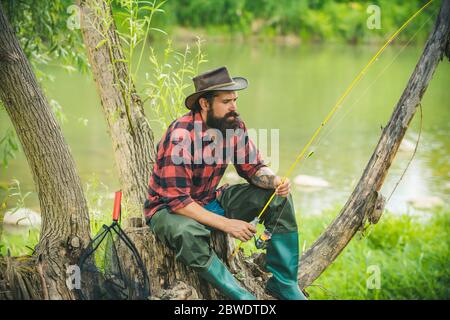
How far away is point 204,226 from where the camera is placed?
10.2 ft

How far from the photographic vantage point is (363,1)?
28656 millimetres

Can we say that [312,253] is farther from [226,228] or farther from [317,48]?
[317,48]

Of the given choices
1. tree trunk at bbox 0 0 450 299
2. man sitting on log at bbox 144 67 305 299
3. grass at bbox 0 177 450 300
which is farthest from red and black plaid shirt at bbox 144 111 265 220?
grass at bbox 0 177 450 300

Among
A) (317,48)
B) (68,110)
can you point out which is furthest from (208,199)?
(317,48)

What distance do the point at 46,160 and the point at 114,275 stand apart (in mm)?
655

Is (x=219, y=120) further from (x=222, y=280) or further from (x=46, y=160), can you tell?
(x=46, y=160)

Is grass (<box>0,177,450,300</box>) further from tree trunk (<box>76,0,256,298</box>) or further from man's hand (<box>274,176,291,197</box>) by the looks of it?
man's hand (<box>274,176,291,197</box>)

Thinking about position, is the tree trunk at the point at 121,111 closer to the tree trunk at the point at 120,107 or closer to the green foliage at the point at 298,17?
the tree trunk at the point at 120,107

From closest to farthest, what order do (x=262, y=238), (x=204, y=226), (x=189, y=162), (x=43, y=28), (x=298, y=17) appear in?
(x=189, y=162)
(x=204, y=226)
(x=262, y=238)
(x=43, y=28)
(x=298, y=17)

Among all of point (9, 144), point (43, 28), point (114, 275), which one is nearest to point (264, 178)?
point (114, 275)

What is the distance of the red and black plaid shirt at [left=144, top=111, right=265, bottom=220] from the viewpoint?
9.70ft

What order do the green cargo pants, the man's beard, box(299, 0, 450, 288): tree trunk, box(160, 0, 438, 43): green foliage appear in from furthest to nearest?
box(160, 0, 438, 43): green foliage < box(299, 0, 450, 288): tree trunk < the man's beard < the green cargo pants

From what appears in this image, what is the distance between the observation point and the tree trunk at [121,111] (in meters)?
3.65
